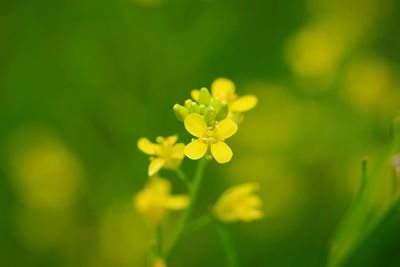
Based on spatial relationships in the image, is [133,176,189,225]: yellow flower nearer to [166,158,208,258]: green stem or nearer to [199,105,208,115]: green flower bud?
[166,158,208,258]: green stem

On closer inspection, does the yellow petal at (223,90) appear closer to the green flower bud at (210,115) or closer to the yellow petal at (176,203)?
the green flower bud at (210,115)

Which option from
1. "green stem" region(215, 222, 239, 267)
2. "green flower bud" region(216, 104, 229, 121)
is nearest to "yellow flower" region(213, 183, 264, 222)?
"green stem" region(215, 222, 239, 267)

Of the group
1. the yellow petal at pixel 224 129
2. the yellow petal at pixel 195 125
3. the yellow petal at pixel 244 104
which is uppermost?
the yellow petal at pixel 244 104

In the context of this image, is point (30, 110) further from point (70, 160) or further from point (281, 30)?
point (281, 30)

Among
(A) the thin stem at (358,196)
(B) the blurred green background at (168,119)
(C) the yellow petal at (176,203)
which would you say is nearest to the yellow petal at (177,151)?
(C) the yellow petal at (176,203)

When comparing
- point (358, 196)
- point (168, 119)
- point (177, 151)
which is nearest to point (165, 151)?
point (177, 151)

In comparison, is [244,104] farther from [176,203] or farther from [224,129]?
[176,203]

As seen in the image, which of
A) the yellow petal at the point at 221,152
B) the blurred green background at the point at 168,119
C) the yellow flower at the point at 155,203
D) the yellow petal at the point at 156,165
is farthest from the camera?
the blurred green background at the point at 168,119
